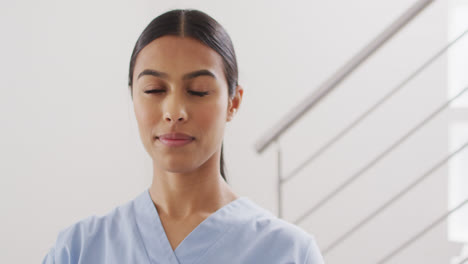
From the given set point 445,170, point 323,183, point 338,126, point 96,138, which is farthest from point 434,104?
point 96,138

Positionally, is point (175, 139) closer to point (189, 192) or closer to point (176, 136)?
point (176, 136)

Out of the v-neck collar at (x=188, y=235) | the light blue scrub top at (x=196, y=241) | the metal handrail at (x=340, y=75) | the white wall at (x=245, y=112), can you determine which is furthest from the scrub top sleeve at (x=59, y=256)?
the white wall at (x=245, y=112)

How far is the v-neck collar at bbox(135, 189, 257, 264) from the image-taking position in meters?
0.73

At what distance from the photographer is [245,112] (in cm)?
298

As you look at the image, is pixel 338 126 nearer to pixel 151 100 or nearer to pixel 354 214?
pixel 354 214

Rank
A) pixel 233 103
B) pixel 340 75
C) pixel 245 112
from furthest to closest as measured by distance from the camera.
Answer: pixel 245 112 → pixel 340 75 → pixel 233 103

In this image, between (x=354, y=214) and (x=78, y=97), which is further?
(x=354, y=214)

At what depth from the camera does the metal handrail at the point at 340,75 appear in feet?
3.50

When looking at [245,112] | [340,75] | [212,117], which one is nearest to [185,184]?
[212,117]

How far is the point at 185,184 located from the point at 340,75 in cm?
53

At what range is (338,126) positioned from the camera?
2.84m

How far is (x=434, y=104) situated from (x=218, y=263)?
90.6 inches

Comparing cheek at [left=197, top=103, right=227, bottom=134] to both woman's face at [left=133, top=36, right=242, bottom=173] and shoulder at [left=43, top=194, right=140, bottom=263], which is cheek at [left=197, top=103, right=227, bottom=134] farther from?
shoulder at [left=43, top=194, right=140, bottom=263]

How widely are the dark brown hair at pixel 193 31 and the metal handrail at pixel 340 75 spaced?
384 mm
